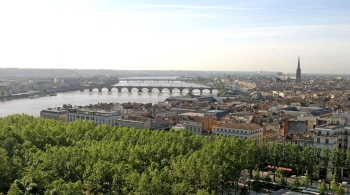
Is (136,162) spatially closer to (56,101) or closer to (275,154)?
(275,154)

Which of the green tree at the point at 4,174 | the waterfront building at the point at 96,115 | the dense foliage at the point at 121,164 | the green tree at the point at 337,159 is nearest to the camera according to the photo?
the dense foliage at the point at 121,164

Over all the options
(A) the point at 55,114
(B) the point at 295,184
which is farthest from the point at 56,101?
(B) the point at 295,184


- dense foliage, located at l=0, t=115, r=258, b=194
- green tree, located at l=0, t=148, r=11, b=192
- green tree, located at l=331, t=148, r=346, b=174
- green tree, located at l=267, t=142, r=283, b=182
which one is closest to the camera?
dense foliage, located at l=0, t=115, r=258, b=194

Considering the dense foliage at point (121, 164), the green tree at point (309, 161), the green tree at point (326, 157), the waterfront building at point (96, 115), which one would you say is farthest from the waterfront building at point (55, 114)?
the green tree at point (326, 157)

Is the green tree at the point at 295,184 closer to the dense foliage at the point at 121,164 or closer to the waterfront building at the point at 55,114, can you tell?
the dense foliage at the point at 121,164

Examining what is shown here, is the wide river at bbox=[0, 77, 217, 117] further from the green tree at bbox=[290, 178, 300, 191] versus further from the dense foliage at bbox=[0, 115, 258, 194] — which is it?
the green tree at bbox=[290, 178, 300, 191]

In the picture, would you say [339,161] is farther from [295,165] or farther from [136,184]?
[136,184]

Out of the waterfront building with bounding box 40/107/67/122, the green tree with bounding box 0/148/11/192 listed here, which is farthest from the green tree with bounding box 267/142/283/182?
the waterfront building with bounding box 40/107/67/122

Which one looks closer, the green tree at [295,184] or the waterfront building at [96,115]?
the green tree at [295,184]

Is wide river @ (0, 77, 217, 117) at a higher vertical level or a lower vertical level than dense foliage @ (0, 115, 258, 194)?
lower

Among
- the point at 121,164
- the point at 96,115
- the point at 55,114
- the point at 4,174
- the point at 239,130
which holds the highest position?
the point at 121,164
